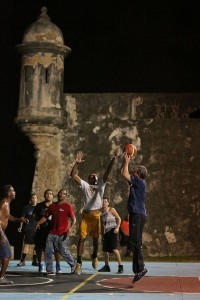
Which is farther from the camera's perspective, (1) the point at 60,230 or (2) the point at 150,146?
(2) the point at 150,146

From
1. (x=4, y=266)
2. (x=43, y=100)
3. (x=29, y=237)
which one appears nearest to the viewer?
(x=4, y=266)

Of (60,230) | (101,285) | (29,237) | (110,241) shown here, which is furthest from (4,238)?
(29,237)

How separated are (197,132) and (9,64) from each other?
11.2 metres

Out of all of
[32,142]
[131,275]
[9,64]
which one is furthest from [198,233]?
[9,64]

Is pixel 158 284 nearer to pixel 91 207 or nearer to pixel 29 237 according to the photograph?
pixel 91 207

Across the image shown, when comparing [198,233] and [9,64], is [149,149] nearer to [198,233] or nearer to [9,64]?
[198,233]

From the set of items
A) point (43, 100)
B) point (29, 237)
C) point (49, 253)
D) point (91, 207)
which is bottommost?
point (49, 253)

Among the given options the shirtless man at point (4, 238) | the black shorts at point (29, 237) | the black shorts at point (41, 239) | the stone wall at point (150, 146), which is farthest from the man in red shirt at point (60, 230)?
the stone wall at point (150, 146)

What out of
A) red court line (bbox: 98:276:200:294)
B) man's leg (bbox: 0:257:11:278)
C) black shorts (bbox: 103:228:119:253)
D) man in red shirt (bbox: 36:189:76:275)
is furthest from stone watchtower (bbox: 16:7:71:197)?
man's leg (bbox: 0:257:11:278)

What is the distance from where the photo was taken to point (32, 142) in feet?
69.7

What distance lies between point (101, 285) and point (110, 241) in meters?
3.35

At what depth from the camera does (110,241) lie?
1573 cm

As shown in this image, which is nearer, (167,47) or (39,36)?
(39,36)

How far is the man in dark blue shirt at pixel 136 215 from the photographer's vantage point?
11.9m
